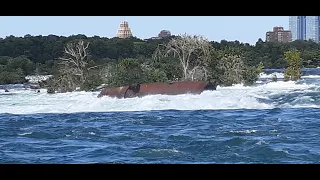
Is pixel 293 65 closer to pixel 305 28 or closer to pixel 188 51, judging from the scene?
pixel 305 28

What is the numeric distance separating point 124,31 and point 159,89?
65 cm

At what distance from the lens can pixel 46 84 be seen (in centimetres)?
412

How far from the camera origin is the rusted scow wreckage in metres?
4.06

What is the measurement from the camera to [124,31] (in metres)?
3.69

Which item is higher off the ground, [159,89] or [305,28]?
[305,28]

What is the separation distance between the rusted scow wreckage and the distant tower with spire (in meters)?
0.50

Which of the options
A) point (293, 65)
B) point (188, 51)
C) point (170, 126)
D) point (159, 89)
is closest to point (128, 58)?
point (159, 89)

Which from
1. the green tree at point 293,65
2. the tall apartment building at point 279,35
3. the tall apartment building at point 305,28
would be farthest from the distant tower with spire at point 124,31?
the green tree at point 293,65

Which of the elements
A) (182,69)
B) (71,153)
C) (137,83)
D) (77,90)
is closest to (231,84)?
(182,69)

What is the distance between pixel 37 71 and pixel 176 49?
3.86 feet

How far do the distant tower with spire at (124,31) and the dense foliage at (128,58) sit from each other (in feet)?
0.33
